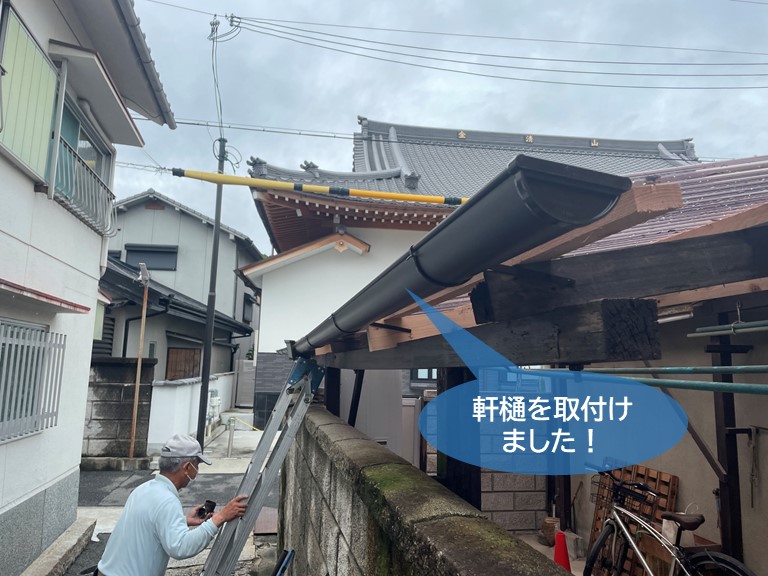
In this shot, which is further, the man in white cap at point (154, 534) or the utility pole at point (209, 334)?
the utility pole at point (209, 334)

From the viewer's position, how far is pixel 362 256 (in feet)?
42.5

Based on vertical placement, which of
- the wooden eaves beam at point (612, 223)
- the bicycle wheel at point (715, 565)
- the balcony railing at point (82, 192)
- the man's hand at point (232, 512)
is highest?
the balcony railing at point (82, 192)

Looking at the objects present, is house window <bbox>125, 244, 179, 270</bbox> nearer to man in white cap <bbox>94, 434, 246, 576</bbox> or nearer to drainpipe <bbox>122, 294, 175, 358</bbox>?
drainpipe <bbox>122, 294, 175, 358</bbox>

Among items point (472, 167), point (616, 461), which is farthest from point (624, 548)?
point (472, 167)

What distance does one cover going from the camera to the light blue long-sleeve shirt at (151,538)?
2857mm

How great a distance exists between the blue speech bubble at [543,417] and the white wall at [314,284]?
655 cm

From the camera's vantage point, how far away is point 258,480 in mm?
3062

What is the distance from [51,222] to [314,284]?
779 cm

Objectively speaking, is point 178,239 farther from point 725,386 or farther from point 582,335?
point 725,386

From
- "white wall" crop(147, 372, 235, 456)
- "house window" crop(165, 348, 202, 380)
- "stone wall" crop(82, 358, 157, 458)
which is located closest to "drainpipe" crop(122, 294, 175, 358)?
"house window" crop(165, 348, 202, 380)

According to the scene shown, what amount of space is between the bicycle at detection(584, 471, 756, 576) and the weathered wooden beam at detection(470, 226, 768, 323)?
348 cm

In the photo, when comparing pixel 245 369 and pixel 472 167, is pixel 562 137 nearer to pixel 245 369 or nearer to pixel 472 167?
pixel 472 167

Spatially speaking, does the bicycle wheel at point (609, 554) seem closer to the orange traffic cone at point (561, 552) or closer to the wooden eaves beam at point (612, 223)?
the orange traffic cone at point (561, 552)

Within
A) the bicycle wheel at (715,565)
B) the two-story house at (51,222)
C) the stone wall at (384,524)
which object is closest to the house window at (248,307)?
the two-story house at (51,222)
